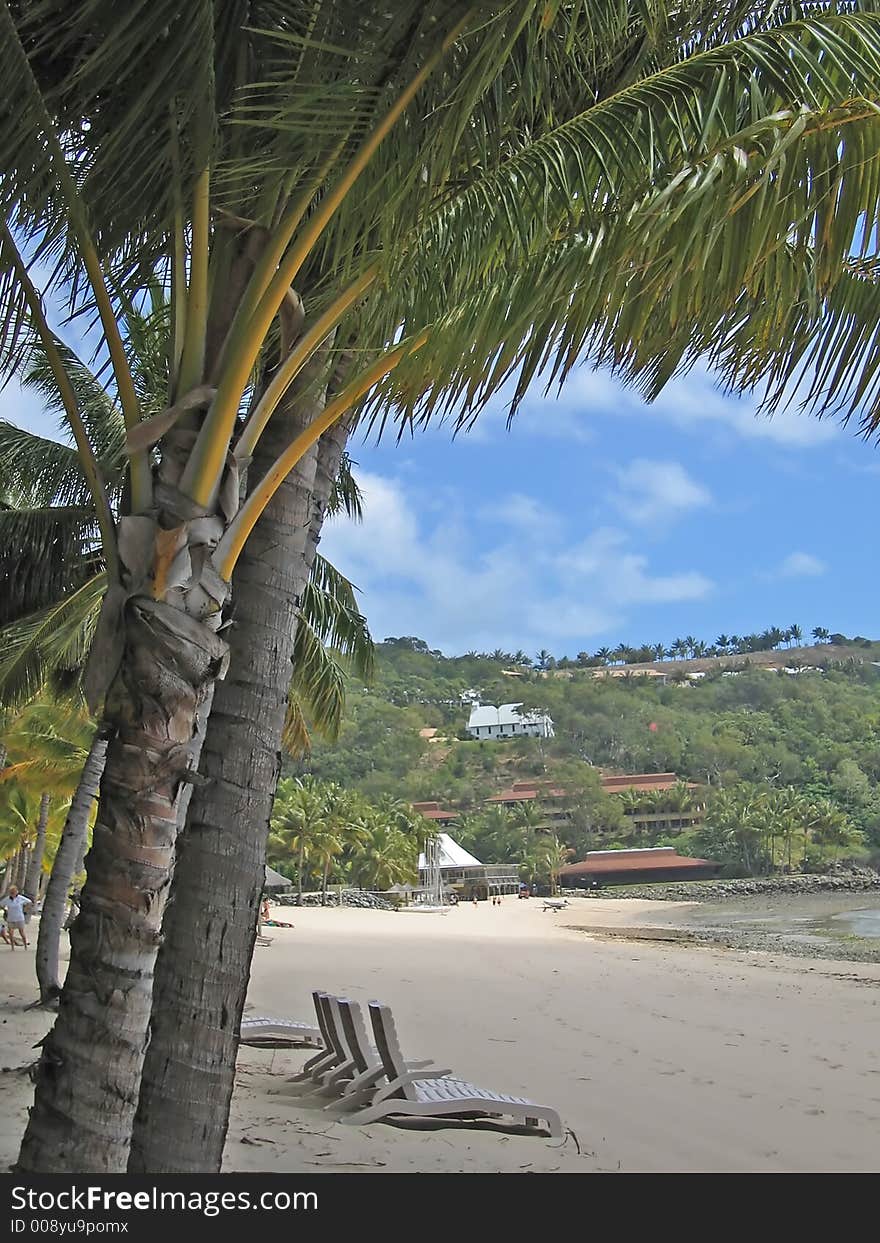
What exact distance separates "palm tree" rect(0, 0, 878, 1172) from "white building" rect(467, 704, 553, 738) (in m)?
115

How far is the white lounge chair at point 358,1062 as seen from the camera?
5641 millimetres

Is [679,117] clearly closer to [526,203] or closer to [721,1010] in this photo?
[526,203]

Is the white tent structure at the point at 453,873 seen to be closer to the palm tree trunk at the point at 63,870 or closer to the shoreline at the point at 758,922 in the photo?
the shoreline at the point at 758,922

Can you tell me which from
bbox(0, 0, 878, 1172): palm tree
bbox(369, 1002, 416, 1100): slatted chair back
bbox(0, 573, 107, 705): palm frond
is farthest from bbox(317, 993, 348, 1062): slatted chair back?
bbox(0, 573, 107, 705): palm frond

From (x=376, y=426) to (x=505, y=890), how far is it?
67346mm

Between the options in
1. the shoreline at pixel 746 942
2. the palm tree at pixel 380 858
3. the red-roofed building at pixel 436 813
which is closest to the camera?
the shoreline at pixel 746 942

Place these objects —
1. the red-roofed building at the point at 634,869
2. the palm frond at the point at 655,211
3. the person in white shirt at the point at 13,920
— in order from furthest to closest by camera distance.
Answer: the red-roofed building at the point at 634,869, the person in white shirt at the point at 13,920, the palm frond at the point at 655,211

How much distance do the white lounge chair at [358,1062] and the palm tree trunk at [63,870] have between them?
12.5 ft

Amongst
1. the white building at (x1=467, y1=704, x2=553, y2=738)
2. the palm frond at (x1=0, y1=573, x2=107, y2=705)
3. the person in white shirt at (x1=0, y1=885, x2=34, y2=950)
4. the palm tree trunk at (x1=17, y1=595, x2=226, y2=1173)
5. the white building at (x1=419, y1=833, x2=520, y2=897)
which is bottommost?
the white building at (x1=419, y1=833, x2=520, y2=897)

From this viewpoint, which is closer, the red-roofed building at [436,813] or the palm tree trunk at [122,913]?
the palm tree trunk at [122,913]

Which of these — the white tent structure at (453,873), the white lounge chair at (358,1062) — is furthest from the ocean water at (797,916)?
the white lounge chair at (358,1062)

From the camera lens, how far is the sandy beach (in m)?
5.07

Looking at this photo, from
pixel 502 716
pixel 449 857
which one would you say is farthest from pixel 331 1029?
pixel 502 716

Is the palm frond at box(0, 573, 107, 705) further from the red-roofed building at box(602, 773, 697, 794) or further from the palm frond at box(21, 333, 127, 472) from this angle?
the red-roofed building at box(602, 773, 697, 794)
